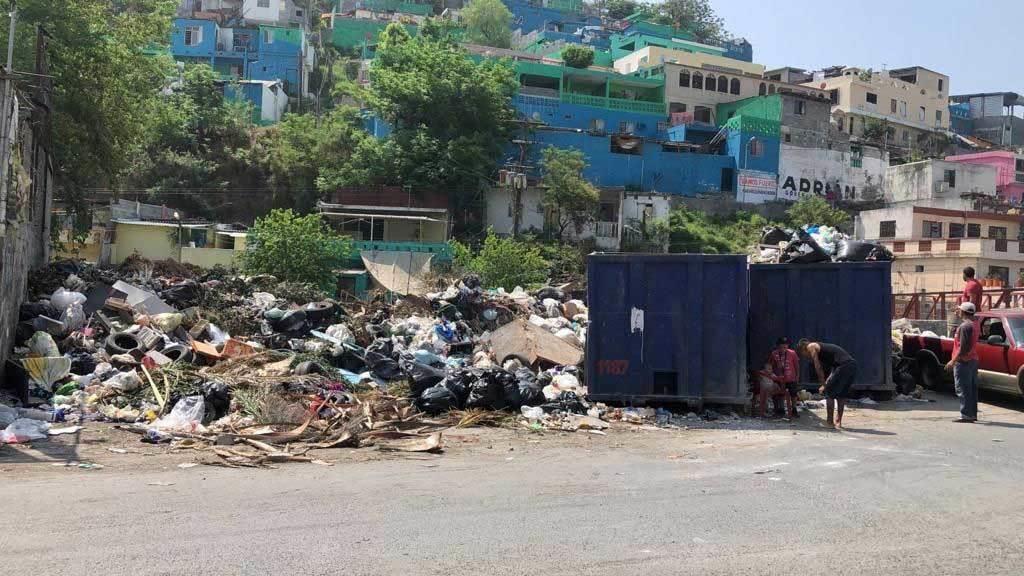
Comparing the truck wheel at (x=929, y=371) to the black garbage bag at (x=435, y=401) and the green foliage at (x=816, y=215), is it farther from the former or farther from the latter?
the green foliage at (x=816, y=215)

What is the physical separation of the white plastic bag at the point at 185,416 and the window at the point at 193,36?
54391 millimetres

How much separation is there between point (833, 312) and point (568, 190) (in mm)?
27378

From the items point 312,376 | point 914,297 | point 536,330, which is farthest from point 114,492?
point 914,297

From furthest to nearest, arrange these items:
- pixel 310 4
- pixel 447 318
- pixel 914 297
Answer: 1. pixel 310 4
2. pixel 914 297
3. pixel 447 318

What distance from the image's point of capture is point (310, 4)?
70.2 m

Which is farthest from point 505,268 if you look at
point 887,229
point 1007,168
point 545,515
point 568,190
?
point 1007,168

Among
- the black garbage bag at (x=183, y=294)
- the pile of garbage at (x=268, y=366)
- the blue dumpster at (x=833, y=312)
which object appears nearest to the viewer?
the pile of garbage at (x=268, y=366)

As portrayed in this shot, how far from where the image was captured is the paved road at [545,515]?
4.82m

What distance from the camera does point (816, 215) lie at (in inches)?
1731

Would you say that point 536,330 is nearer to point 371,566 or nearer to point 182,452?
point 182,452

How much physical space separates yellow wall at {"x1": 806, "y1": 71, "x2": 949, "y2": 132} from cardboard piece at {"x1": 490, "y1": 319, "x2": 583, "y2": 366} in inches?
2012

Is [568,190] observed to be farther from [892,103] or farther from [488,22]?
[488,22]

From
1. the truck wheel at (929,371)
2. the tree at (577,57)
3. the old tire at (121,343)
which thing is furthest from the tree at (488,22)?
the old tire at (121,343)

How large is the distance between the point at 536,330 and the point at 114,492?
30.6ft
